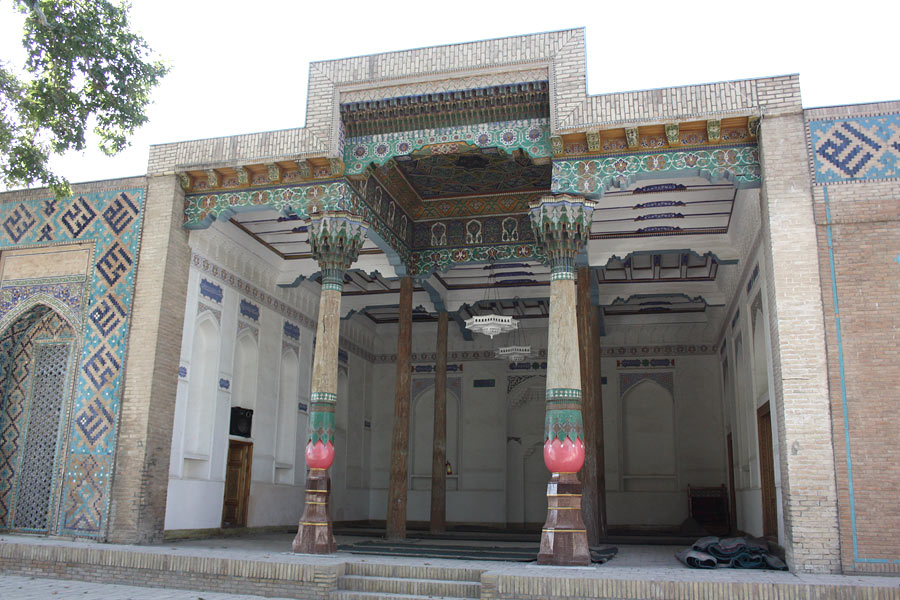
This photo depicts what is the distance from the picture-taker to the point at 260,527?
400 inches

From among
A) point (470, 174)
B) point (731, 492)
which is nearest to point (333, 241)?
point (470, 174)

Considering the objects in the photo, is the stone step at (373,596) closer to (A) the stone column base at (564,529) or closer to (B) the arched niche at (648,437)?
(A) the stone column base at (564,529)

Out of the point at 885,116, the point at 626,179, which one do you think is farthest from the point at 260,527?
the point at 885,116

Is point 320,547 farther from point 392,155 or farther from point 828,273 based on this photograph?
point 828,273

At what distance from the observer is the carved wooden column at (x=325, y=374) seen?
23.2 ft

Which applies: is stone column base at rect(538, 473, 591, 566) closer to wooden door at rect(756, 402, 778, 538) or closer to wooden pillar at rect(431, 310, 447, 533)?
wooden door at rect(756, 402, 778, 538)

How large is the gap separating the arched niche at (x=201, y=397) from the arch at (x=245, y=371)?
1.88 feet

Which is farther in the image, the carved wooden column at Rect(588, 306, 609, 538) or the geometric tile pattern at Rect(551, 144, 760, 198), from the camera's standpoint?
the carved wooden column at Rect(588, 306, 609, 538)

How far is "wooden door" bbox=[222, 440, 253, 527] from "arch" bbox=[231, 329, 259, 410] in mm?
543

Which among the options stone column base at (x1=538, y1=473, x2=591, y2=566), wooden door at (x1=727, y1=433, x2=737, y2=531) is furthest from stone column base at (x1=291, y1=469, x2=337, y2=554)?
wooden door at (x1=727, y1=433, x2=737, y2=531)

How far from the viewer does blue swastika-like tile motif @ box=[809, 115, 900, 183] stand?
6492mm

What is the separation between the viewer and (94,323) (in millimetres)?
8117

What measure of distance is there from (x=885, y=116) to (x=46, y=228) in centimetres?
848

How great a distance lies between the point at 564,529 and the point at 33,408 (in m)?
5.95
